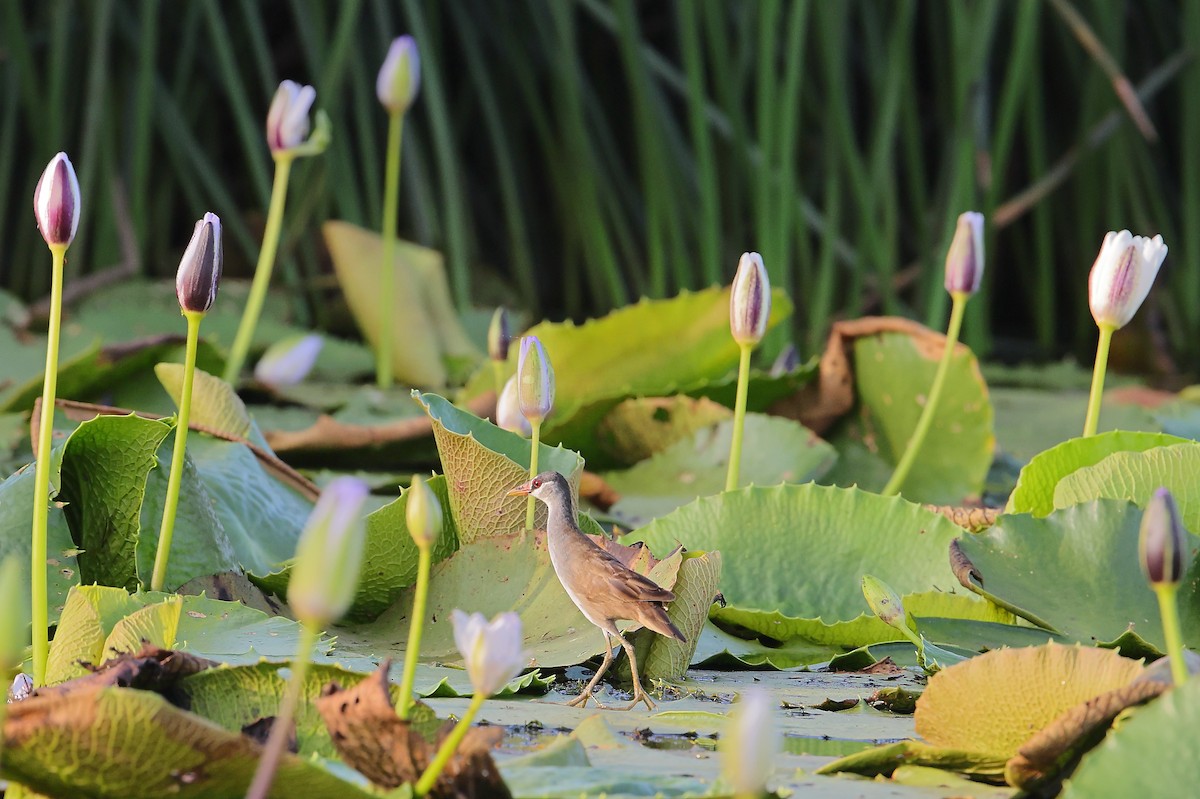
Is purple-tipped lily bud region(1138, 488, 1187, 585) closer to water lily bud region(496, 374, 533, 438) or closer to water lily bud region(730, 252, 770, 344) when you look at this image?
water lily bud region(730, 252, 770, 344)

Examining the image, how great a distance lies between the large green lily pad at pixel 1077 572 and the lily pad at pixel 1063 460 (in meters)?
0.10

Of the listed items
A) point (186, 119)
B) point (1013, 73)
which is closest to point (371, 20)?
Answer: point (186, 119)

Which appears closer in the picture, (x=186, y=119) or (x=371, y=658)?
(x=371, y=658)

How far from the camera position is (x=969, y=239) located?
1.07m

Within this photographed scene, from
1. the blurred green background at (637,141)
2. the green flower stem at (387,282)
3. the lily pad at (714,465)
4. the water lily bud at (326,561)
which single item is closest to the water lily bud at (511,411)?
the lily pad at (714,465)

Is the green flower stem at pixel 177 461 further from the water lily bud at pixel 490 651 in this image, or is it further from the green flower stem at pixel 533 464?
the water lily bud at pixel 490 651

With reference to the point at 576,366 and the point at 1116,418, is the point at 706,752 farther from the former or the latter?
the point at 1116,418

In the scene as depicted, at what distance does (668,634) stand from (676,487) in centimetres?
58

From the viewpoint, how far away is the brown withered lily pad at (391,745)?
52 centimetres

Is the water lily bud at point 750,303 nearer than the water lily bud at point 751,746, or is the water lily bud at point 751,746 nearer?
the water lily bud at point 751,746

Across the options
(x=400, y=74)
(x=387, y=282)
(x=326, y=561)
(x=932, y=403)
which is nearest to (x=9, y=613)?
(x=326, y=561)

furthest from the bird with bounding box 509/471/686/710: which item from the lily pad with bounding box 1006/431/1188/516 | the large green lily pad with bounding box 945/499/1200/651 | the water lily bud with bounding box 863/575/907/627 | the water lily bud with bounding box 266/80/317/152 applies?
the water lily bud with bounding box 266/80/317/152

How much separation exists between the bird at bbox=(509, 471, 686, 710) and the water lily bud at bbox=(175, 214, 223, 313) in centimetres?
23

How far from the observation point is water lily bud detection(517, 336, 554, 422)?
83 cm
